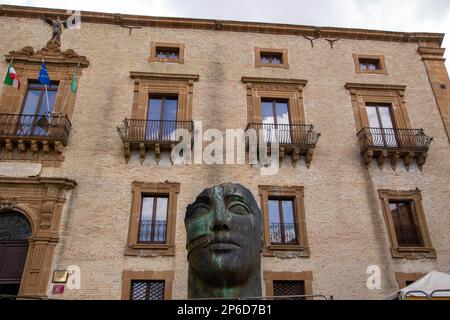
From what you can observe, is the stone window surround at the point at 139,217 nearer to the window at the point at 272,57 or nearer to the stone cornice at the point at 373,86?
the window at the point at 272,57

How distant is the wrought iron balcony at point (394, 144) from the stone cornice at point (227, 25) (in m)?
5.71

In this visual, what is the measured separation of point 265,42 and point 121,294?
1263cm

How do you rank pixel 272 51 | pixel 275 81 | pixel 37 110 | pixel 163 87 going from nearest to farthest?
pixel 37 110 → pixel 163 87 → pixel 275 81 → pixel 272 51

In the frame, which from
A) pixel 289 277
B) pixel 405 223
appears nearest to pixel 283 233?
pixel 289 277

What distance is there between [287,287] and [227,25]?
12097 millimetres

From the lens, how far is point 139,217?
13.0m

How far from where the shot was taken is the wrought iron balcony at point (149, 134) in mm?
13836

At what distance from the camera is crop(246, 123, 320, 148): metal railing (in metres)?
14.6

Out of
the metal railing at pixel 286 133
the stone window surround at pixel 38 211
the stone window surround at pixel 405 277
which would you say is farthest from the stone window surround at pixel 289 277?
the stone window surround at pixel 38 211

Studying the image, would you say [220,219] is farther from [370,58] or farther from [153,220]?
[370,58]

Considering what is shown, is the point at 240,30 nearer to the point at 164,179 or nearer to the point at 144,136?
the point at 144,136

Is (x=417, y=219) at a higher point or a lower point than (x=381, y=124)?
lower

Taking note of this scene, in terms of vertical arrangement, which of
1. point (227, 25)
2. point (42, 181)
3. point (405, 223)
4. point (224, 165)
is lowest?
point (405, 223)

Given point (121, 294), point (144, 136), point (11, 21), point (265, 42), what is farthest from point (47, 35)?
point (121, 294)
